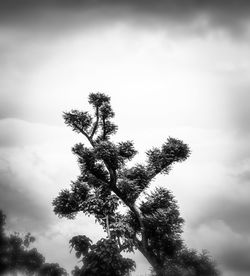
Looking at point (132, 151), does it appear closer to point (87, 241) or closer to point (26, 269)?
point (87, 241)

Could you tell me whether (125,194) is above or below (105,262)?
above

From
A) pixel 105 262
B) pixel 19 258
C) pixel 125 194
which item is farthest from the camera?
pixel 19 258

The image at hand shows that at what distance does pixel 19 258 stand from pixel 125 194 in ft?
97.9

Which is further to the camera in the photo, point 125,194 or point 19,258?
point 19,258

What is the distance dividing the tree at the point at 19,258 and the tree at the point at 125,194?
18.4 metres

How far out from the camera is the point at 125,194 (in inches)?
870

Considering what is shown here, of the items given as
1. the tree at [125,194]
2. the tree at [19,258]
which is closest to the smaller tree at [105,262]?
the tree at [125,194]

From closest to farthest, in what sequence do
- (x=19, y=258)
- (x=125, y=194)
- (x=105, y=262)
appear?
1. (x=105, y=262)
2. (x=125, y=194)
3. (x=19, y=258)

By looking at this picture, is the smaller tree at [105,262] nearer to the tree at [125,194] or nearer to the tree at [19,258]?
the tree at [125,194]

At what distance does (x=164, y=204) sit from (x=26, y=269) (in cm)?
3265

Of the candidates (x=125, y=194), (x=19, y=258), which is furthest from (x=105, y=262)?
(x=19, y=258)

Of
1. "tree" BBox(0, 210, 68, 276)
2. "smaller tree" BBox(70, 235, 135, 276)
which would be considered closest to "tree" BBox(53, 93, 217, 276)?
"smaller tree" BBox(70, 235, 135, 276)

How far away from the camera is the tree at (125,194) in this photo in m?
21.5

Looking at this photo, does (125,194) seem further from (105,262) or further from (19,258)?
(19,258)
